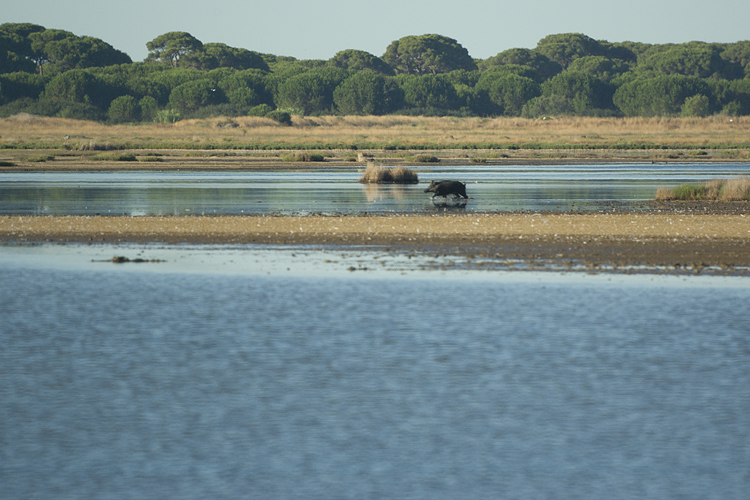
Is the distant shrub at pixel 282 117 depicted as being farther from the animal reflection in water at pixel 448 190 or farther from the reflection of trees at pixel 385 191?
the animal reflection in water at pixel 448 190

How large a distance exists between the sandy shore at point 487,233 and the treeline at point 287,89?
98.0m

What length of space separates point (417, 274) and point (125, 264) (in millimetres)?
5857

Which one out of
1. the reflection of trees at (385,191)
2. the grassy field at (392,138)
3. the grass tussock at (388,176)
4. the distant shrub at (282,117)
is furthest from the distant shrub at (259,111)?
the reflection of trees at (385,191)

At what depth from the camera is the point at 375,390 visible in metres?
9.40

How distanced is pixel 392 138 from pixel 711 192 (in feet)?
248

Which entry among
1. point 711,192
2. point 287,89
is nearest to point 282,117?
point 287,89

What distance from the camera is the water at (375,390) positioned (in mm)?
7129

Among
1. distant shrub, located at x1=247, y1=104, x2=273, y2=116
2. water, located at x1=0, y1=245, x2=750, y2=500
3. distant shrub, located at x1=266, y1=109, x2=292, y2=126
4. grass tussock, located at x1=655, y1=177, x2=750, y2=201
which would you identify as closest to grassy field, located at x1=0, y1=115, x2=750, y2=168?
distant shrub, located at x1=266, y1=109, x2=292, y2=126

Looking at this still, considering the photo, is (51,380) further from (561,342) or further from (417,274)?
(417,274)

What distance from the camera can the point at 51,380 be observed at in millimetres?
9742

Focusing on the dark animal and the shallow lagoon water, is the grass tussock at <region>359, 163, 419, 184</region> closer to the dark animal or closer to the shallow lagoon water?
the dark animal

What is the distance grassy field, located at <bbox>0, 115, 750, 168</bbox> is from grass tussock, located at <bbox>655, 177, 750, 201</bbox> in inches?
1496

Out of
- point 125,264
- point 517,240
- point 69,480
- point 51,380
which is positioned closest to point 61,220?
point 125,264

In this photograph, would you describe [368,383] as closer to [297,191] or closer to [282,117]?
[297,191]
